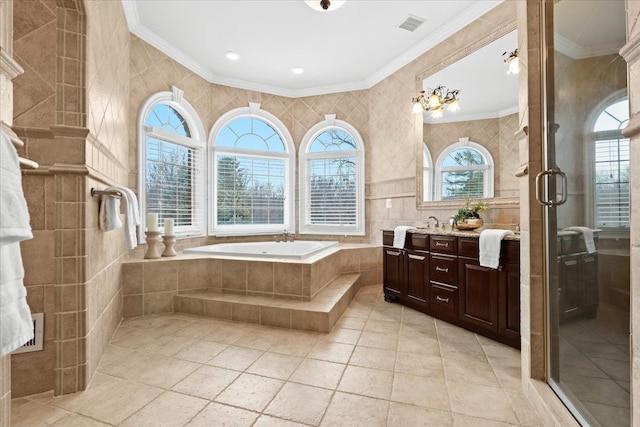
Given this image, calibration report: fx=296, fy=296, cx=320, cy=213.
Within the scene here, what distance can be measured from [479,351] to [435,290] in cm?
65

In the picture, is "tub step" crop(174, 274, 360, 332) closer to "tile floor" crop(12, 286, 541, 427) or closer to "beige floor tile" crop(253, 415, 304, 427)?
"tile floor" crop(12, 286, 541, 427)

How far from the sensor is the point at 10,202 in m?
0.80

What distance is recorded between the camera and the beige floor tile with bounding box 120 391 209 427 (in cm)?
140

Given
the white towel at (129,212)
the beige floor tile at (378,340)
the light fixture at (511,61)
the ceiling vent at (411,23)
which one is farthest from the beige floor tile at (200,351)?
the ceiling vent at (411,23)

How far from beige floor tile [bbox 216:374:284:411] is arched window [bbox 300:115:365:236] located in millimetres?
2861

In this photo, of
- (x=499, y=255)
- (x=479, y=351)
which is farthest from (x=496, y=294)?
(x=479, y=351)

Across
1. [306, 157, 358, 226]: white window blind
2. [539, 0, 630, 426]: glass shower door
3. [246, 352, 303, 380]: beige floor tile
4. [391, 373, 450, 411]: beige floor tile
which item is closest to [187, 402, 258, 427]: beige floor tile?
[246, 352, 303, 380]: beige floor tile

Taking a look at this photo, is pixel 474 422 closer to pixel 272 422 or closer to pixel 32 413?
pixel 272 422

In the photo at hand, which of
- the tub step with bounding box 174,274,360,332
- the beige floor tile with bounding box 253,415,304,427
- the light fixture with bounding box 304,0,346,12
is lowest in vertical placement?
the beige floor tile with bounding box 253,415,304,427

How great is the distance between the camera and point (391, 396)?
1.60m

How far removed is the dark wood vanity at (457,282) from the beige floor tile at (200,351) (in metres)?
1.80

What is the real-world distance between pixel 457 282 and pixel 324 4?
2.70 metres

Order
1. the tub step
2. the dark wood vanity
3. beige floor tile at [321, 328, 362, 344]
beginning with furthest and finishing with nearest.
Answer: the tub step < beige floor tile at [321, 328, 362, 344] < the dark wood vanity

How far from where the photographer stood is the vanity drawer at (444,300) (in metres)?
2.52
